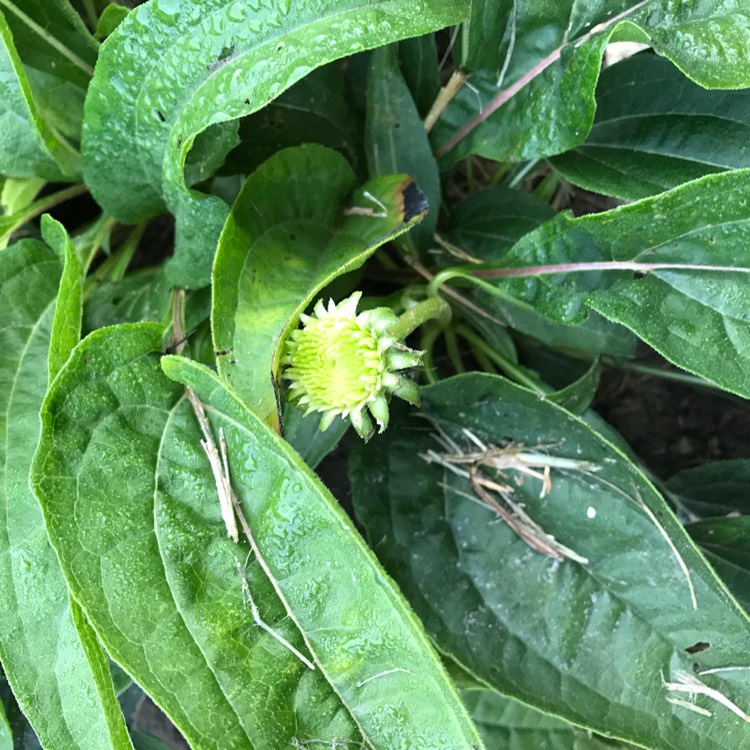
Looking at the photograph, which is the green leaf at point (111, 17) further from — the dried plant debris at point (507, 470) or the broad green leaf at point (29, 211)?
the dried plant debris at point (507, 470)

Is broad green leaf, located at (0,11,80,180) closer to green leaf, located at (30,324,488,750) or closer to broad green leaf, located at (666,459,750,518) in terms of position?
green leaf, located at (30,324,488,750)

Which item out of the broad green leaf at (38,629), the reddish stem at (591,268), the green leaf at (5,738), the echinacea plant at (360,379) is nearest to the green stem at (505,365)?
the echinacea plant at (360,379)

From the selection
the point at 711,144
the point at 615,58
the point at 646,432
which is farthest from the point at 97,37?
the point at 646,432

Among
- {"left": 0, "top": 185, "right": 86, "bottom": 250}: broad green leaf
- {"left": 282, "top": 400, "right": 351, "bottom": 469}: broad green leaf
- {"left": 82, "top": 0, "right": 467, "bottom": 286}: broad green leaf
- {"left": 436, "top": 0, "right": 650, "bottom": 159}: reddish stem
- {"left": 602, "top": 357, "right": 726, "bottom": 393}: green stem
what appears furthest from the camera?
{"left": 602, "top": 357, "right": 726, "bottom": 393}: green stem

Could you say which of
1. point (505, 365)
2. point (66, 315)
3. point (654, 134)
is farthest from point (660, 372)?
point (66, 315)

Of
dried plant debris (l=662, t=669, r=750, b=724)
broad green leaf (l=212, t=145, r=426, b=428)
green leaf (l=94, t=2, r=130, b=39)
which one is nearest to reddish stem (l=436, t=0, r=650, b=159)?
broad green leaf (l=212, t=145, r=426, b=428)

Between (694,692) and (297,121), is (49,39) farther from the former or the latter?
(694,692)
